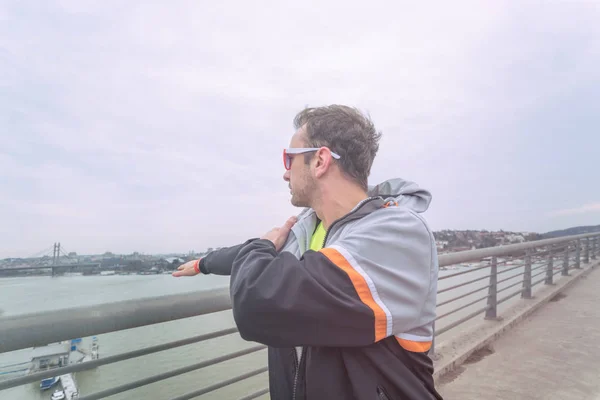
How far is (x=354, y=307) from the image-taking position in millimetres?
987

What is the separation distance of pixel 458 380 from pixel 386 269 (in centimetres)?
293

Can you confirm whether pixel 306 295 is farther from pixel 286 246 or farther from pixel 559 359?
pixel 559 359

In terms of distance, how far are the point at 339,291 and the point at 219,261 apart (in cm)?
86

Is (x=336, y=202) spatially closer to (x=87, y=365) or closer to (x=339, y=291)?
(x=339, y=291)

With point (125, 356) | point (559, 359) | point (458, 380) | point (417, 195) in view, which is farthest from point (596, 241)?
point (125, 356)

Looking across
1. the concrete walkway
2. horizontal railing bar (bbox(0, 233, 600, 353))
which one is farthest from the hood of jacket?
the concrete walkway

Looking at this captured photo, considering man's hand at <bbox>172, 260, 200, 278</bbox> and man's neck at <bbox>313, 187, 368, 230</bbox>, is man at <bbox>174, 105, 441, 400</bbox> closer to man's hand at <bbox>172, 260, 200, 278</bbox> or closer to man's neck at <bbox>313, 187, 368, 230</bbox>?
man's neck at <bbox>313, 187, 368, 230</bbox>

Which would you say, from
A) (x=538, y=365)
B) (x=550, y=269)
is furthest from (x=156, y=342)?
(x=550, y=269)

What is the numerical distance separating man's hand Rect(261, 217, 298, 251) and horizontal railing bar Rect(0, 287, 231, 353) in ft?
1.18

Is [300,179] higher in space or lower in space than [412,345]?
higher

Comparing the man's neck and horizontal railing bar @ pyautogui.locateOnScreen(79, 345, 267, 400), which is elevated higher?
the man's neck

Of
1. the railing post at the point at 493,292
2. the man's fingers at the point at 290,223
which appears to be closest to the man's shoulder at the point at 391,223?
the man's fingers at the point at 290,223

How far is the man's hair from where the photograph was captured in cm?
144

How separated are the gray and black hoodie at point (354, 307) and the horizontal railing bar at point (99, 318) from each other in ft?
1.45
